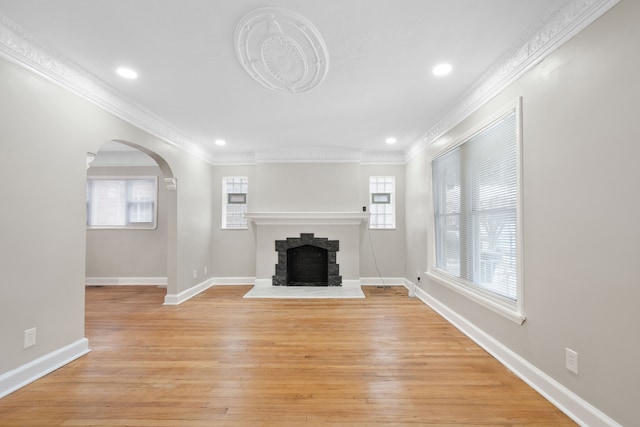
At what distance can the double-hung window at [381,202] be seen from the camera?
17.9 feet

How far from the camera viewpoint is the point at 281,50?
7.05 feet

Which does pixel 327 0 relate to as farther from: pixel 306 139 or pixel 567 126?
pixel 306 139

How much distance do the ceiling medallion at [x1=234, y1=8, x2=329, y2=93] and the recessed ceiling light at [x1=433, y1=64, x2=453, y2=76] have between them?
1.00 meters

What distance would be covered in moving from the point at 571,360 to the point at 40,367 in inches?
151

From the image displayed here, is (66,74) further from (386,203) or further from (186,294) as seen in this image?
(386,203)

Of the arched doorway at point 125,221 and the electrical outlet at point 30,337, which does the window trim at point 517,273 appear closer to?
the electrical outlet at point 30,337

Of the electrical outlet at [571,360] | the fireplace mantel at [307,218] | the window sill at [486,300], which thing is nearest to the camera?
the electrical outlet at [571,360]

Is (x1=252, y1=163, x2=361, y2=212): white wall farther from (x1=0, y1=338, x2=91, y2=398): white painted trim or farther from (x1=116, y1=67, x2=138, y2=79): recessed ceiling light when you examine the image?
(x1=0, y1=338, x2=91, y2=398): white painted trim

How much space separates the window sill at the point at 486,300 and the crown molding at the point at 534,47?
6.21 ft

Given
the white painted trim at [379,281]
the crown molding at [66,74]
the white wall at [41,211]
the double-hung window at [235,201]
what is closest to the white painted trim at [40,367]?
the white wall at [41,211]

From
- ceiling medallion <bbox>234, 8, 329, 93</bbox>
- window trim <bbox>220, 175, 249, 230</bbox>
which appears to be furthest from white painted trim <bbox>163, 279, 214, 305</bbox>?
ceiling medallion <bbox>234, 8, 329, 93</bbox>

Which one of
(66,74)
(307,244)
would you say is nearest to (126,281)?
(307,244)

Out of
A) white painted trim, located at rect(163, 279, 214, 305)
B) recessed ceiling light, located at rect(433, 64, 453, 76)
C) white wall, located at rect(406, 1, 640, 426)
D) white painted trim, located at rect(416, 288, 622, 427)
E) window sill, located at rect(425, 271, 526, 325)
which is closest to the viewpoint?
white wall, located at rect(406, 1, 640, 426)

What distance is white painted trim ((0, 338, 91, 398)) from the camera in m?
1.89
